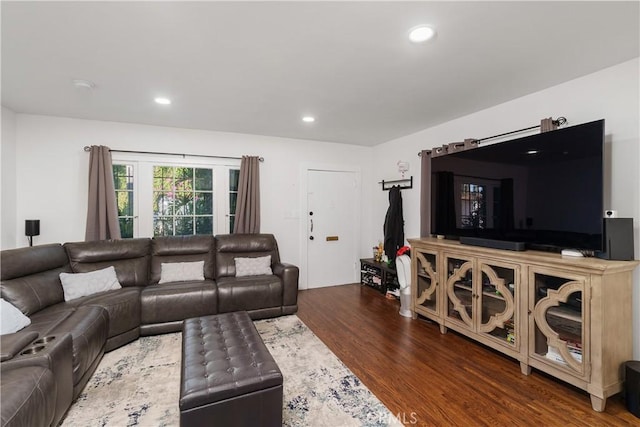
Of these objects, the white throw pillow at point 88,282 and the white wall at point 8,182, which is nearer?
the white throw pillow at point 88,282

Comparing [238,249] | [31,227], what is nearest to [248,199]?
[238,249]

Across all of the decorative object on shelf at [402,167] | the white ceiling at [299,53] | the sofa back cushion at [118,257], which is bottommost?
the sofa back cushion at [118,257]

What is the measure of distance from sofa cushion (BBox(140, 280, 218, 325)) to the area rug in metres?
0.26

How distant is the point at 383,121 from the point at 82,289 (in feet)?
12.4

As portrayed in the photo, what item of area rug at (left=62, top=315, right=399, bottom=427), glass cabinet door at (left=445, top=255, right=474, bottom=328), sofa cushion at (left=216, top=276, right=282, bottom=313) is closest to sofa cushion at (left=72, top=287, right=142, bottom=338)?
area rug at (left=62, top=315, right=399, bottom=427)

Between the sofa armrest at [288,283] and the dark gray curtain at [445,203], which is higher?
the dark gray curtain at [445,203]

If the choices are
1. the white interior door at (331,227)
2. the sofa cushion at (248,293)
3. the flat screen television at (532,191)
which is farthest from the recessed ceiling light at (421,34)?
the white interior door at (331,227)

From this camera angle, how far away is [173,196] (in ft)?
13.4

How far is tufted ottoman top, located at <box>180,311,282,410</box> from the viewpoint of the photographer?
149cm

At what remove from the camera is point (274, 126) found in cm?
398

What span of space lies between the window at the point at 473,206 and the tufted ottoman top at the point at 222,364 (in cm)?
235

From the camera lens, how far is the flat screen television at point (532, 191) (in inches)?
83.3

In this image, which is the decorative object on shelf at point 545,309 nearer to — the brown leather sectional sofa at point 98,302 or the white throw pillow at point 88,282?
the brown leather sectional sofa at point 98,302

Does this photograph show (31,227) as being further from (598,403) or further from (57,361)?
(598,403)
